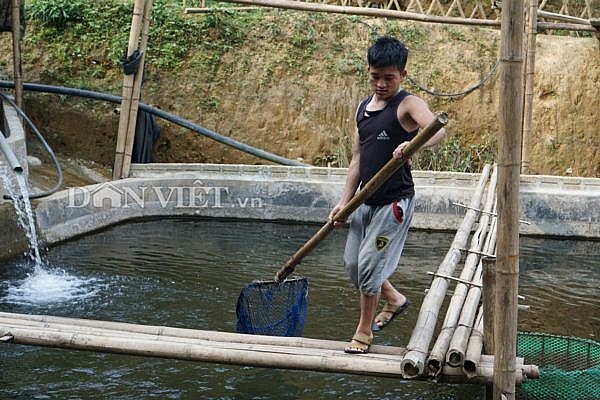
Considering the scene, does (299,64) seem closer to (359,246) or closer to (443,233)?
(443,233)

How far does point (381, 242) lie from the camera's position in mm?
4113

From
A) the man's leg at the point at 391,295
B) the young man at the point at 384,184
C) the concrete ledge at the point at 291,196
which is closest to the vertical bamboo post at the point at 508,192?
the young man at the point at 384,184

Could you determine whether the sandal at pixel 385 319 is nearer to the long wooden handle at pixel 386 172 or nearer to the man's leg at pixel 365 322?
the man's leg at pixel 365 322

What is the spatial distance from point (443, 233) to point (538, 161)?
132 inches

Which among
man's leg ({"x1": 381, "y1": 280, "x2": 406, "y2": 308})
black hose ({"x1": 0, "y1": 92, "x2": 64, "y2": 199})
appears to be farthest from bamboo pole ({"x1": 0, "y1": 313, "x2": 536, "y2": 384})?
black hose ({"x1": 0, "y1": 92, "x2": 64, "y2": 199})

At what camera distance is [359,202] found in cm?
403

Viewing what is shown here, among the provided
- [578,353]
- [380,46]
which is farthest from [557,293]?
[380,46]

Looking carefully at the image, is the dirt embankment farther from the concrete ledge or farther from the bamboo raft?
the bamboo raft

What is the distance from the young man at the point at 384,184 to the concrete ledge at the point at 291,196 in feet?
17.5

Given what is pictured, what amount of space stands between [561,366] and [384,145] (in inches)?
69.0

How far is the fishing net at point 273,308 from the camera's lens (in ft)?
15.6

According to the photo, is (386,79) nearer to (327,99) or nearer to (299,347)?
(299,347)

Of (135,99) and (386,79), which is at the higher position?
(135,99)

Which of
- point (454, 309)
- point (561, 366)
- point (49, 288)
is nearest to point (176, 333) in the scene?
point (454, 309)
